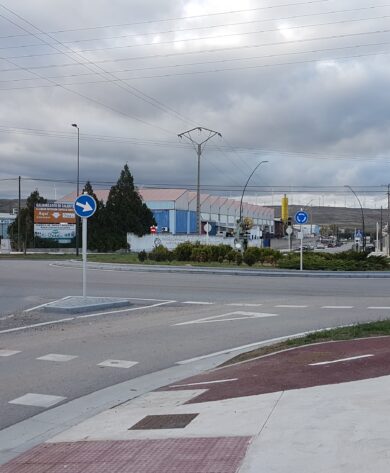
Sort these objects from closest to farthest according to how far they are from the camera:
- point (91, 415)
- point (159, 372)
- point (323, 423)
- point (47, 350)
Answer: point (323, 423), point (91, 415), point (159, 372), point (47, 350)

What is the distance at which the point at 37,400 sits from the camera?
23.8 feet

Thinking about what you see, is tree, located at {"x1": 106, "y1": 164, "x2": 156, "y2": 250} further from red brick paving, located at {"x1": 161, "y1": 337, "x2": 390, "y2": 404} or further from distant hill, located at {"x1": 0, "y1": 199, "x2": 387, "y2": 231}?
red brick paving, located at {"x1": 161, "y1": 337, "x2": 390, "y2": 404}

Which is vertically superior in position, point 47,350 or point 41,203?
point 41,203

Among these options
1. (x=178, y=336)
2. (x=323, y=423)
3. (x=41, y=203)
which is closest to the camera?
(x=323, y=423)

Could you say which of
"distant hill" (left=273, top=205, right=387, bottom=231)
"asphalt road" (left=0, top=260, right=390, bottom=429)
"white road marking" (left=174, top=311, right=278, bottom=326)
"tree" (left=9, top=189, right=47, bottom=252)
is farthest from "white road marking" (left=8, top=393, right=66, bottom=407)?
"distant hill" (left=273, top=205, right=387, bottom=231)

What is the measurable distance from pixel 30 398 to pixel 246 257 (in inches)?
1252

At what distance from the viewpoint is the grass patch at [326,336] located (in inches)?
375

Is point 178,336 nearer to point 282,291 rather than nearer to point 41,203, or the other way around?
point 282,291

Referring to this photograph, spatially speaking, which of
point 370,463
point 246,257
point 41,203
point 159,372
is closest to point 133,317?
point 159,372

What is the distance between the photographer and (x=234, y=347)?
10.8 m

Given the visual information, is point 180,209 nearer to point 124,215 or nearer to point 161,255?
point 124,215

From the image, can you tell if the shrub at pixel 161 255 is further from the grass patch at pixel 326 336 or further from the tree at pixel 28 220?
the tree at pixel 28 220

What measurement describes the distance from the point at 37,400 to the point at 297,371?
3265 mm

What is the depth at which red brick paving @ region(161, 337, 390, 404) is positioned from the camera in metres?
6.85
